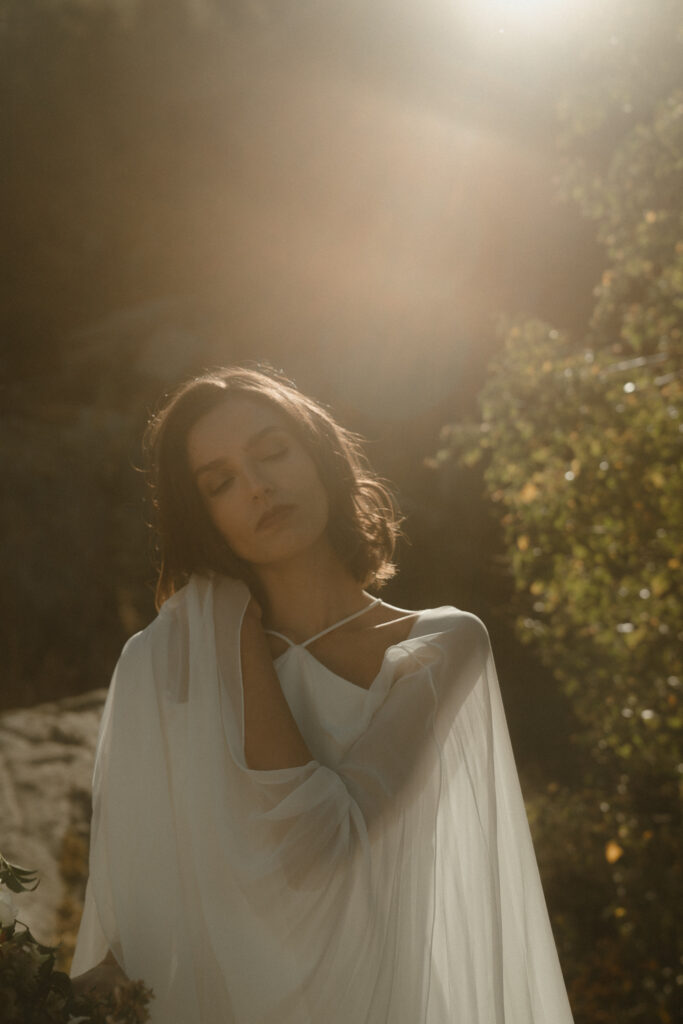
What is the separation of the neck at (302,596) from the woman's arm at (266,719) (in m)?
0.15

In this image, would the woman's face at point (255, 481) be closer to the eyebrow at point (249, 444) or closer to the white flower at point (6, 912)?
the eyebrow at point (249, 444)

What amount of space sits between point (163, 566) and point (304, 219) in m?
7.24

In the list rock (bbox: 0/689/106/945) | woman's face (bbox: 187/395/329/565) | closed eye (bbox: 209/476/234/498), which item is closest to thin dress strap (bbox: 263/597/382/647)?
woman's face (bbox: 187/395/329/565)

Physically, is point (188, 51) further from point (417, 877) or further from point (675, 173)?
point (417, 877)

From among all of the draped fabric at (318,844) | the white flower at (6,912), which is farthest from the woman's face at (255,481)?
the white flower at (6,912)

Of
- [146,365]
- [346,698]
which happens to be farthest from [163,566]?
[146,365]

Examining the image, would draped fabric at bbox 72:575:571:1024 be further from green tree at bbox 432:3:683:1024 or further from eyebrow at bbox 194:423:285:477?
green tree at bbox 432:3:683:1024

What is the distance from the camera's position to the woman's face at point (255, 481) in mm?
1996

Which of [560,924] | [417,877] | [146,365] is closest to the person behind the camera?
[417,877]

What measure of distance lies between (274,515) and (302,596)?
0.21m

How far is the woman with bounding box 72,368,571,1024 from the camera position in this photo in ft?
5.55

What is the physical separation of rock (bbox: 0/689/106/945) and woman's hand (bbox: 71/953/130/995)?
2104mm

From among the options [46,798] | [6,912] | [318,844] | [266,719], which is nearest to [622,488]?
[266,719]

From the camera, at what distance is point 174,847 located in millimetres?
1826
